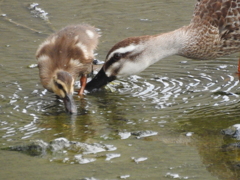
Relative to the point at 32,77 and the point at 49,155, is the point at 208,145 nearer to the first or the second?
the point at 49,155

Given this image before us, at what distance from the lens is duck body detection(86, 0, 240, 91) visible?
4949 millimetres

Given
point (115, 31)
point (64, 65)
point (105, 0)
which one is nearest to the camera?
point (64, 65)

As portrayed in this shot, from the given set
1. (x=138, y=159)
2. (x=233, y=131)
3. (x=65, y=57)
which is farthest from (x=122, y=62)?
(x=138, y=159)

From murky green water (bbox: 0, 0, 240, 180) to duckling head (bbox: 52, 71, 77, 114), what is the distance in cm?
10

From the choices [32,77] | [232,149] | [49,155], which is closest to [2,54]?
[32,77]

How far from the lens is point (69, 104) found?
4391 millimetres

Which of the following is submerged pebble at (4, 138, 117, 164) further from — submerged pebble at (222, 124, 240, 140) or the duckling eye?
the duckling eye

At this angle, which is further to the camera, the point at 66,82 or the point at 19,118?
the point at 66,82

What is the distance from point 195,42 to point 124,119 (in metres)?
1.26

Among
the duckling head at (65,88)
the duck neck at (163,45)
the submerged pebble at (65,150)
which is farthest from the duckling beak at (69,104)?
the duck neck at (163,45)

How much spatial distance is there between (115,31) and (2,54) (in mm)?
1594

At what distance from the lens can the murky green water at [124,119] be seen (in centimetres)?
310

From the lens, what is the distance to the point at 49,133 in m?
3.82

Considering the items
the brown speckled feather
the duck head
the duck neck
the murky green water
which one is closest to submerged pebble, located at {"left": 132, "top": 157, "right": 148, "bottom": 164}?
the murky green water
